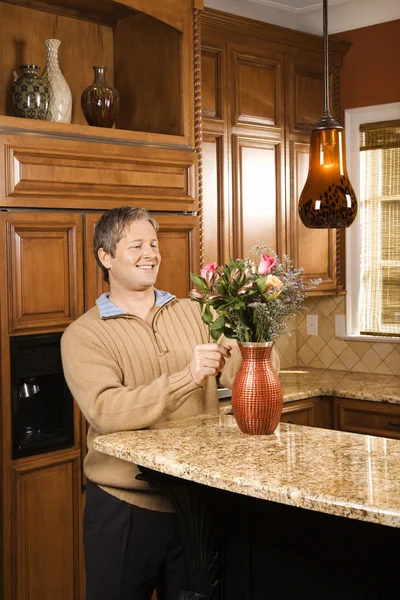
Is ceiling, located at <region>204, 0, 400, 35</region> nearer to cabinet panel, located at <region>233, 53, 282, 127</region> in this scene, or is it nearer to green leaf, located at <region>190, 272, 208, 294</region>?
cabinet panel, located at <region>233, 53, 282, 127</region>

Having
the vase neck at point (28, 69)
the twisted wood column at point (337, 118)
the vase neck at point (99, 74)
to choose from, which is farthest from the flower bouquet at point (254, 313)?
the twisted wood column at point (337, 118)

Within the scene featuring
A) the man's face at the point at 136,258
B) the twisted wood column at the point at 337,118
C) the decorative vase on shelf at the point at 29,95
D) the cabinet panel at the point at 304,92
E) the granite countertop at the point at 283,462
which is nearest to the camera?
the granite countertop at the point at 283,462

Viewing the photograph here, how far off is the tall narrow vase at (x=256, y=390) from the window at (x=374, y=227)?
251cm

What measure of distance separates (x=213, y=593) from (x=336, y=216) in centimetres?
140

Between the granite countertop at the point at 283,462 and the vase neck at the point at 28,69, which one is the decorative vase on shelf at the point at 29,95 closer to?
the vase neck at the point at 28,69

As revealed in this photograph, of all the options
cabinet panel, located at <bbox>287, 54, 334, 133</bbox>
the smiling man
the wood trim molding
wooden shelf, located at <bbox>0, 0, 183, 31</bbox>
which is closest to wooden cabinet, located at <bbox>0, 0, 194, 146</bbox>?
wooden shelf, located at <bbox>0, 0, 183, 31</bbox>

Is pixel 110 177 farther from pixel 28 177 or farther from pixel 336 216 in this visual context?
pixel 336 216

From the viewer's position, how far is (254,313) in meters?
2.13

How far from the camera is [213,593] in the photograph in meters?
2.24

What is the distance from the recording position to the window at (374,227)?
4559 mm

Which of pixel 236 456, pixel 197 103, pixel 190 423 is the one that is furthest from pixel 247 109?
pixel 236 456

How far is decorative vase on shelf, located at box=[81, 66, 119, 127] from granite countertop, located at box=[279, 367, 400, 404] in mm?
1567

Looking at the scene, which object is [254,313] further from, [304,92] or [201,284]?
[304,92]

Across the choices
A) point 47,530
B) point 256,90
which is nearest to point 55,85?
point 256,90
